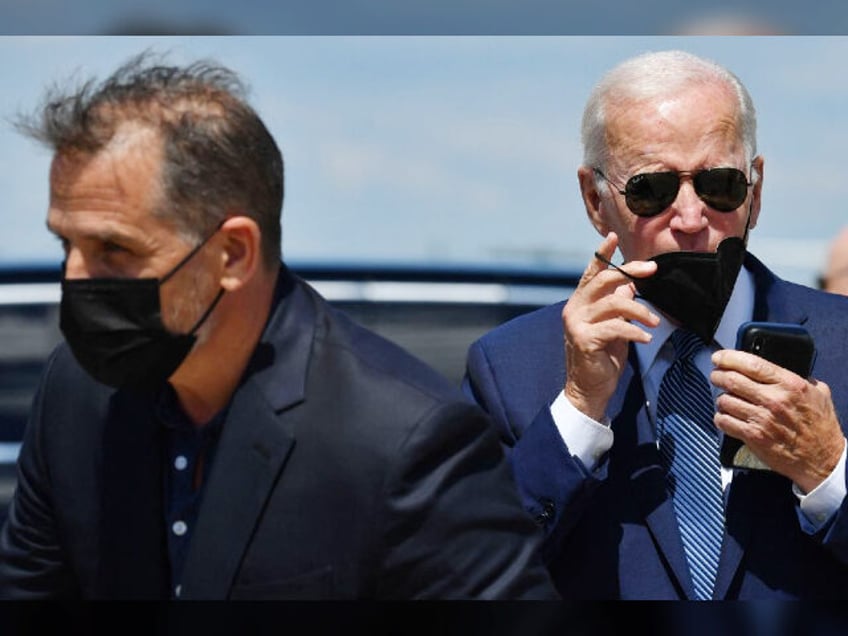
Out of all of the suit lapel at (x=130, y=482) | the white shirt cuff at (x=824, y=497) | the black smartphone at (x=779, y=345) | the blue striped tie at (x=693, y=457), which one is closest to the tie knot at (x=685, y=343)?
the blue striped tie at (x=693, y=457)

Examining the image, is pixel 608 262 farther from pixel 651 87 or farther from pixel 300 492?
pixel 300 492

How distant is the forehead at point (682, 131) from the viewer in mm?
3037

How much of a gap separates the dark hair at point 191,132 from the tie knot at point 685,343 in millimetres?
795

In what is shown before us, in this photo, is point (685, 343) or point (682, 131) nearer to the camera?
point (682, 131)

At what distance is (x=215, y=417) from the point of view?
3113 mm

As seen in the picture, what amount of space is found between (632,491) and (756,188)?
632 mm

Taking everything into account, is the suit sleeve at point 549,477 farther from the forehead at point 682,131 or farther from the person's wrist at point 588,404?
the forehead at point 682,131

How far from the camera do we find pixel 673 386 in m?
3.19

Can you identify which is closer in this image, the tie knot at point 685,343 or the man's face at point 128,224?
→ the man's face at point 128,224

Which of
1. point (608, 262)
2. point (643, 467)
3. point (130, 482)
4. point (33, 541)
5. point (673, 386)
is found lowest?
point (33, 541)

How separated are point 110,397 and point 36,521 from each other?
0.92 ft

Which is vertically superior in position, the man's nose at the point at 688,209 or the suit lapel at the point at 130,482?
the man's nose at the point at 688,209

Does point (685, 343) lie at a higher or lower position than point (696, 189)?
lower

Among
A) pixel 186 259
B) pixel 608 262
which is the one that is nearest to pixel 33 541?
pixel 186 259
